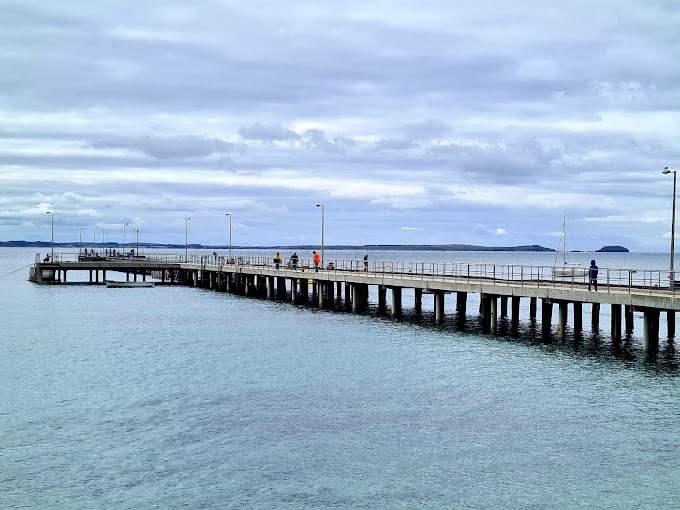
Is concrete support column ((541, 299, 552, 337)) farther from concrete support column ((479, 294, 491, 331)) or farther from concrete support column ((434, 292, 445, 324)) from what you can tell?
concrete support column ((434, 292, 445, 324))

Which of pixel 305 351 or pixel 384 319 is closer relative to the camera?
pixel 305 351

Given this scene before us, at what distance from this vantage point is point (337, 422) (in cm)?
2656

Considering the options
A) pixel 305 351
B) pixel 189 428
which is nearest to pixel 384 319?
pixel 305 351

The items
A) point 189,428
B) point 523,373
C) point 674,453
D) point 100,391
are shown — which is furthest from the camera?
point 523,373

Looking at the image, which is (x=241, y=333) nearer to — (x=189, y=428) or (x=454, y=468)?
(x=189, y=428)

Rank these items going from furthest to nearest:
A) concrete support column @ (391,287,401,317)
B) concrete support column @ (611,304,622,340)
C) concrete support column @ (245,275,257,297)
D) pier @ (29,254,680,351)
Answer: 1. concrete support column @ (245,275,257,297)
2. concrete support column @ (391,287,401,317)
3. concrete support column @ (611,304,622,340)
4. pier @ (29,254,680,351)

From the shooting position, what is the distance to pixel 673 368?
3600 centimetres

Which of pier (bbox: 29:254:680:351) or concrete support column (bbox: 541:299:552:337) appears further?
concrete support column (bbox: 541:299:552:337)

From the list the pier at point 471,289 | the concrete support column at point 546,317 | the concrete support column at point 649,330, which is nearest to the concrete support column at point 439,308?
the pier at point 471,289

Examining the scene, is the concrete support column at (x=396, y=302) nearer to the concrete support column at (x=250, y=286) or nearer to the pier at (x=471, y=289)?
the pier at (x=471, y=289)

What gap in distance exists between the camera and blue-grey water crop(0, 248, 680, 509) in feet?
66.1

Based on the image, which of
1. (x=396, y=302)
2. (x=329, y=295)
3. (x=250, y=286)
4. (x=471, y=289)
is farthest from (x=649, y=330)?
(x=250, y=286)

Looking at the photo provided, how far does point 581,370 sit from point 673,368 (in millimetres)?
4208

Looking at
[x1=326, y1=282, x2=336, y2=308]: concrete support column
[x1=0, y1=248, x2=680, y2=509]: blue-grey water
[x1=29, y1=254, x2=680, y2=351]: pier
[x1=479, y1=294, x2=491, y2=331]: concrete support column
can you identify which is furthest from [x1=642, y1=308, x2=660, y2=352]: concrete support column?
[x1=326, y1=282, x2=336, y2=308]: concrete support column
